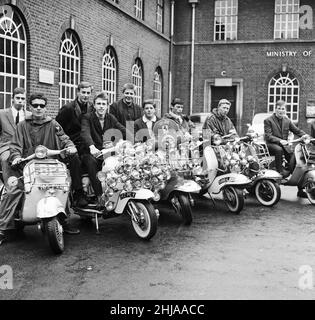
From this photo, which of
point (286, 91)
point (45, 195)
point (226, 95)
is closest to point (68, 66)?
point (45, 195)

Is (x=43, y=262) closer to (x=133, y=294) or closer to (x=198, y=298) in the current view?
(x=133, y=294)

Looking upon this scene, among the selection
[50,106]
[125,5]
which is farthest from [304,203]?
[125,5]

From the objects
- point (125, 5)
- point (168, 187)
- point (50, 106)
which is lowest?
point (168, 187)

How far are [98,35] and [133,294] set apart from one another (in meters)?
11.7

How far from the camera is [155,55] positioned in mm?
20078

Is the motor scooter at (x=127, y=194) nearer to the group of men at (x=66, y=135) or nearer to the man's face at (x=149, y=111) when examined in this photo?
the group of men at (x=66, y=135)

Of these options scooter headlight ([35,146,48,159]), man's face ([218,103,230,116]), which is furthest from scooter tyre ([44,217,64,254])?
man's face ([218,103,230,116])

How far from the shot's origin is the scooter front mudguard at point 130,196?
5.58 metres

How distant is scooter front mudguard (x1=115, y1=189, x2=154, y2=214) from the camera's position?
558 cm

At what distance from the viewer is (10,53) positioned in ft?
34.3

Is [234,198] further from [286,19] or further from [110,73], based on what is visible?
[286,19]

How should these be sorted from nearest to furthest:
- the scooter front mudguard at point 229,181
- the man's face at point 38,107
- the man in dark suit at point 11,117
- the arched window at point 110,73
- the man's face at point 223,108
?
the man's face at point 38,107 < the man in dark suit at point 11,117 < the scooter front mudguard at point 229,181 < the man's face at point 223,108 < the arched window at point 110,73

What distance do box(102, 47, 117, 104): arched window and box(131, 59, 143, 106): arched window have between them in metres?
1.89

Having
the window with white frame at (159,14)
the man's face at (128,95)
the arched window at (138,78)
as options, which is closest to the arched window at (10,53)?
the man's face at (128,95)
